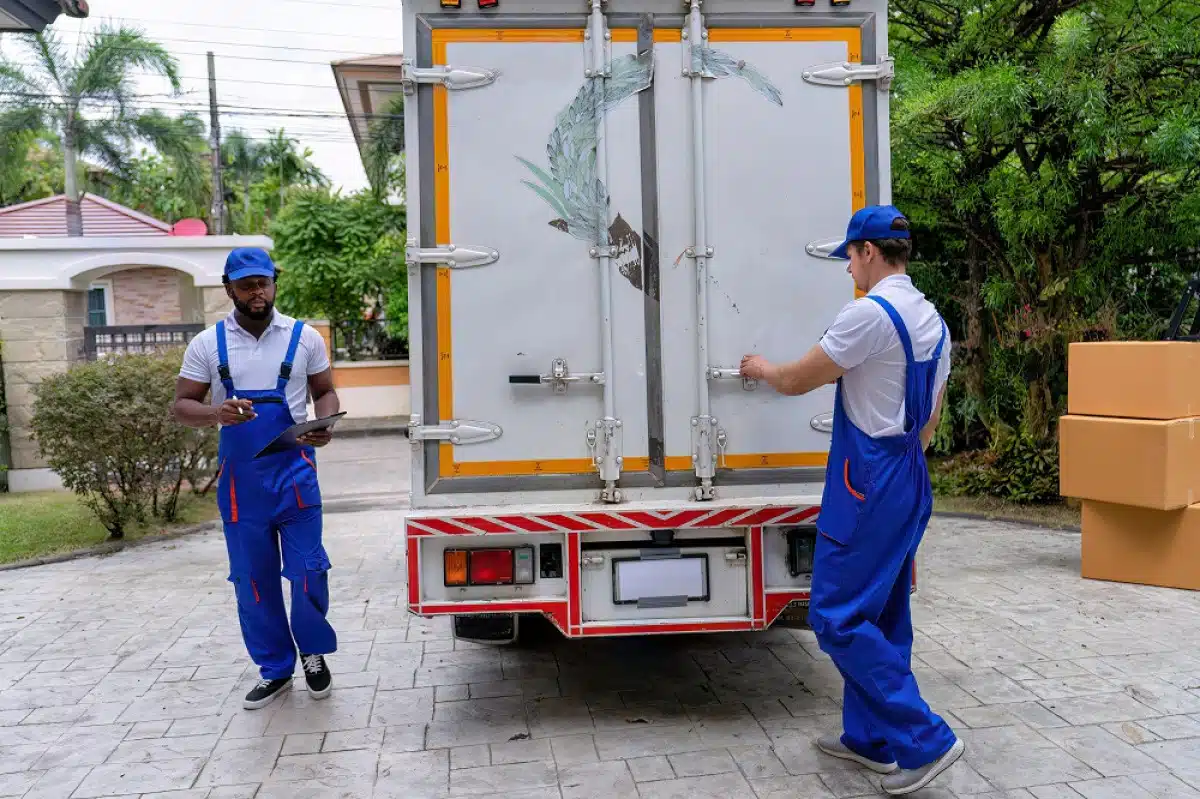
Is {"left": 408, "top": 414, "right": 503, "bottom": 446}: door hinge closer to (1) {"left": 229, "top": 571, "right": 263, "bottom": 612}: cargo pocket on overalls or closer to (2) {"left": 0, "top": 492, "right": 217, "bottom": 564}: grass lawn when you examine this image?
(1) {"left": 229, "top": 571, "right": 263, "bottom": 612}: cargo pocket on overalls

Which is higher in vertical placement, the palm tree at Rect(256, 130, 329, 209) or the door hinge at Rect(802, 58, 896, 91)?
the palm tree at Rect(256, 130, 329, 209)

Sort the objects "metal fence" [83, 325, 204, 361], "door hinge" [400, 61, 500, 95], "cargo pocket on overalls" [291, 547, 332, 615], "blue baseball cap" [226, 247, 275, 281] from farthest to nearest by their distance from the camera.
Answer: "metal fence" [83, 325, 204, 361]
"cargo pocket on overalls" [291, 547, 332, 615]
"blue baseball cap" [226, 247, 275, 281]
"door hinge" [400, 61, 500, 95]

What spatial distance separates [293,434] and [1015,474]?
7.05 metres

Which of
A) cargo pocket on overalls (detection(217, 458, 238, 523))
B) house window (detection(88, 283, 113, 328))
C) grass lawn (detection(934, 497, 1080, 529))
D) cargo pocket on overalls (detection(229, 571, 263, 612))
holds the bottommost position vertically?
grass lawn (detection(934, 497, 1080, 529))

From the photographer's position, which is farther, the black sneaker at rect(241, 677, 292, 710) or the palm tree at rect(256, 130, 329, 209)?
the palm tree at rect(256, 130, 329, 209)

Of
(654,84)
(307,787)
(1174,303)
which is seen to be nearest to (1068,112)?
(1174,303)

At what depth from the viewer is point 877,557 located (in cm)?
375

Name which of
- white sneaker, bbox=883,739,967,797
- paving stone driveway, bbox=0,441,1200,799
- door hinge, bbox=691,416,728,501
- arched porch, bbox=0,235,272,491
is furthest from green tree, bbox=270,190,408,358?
white sneaker, bbox=883,739,967,797

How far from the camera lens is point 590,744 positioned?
14.1 ft

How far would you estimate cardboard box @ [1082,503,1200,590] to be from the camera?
6496 mm

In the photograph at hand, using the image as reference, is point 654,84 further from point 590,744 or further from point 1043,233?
point 1043,233

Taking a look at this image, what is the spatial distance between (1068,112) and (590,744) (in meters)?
6.00

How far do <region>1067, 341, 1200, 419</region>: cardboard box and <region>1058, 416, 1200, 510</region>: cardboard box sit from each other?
0.07 metres

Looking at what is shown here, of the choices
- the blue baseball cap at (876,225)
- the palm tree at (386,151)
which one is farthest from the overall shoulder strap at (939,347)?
the palm tree at (386,151)
